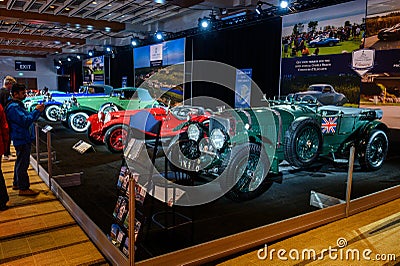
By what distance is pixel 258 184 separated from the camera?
13.4 feet

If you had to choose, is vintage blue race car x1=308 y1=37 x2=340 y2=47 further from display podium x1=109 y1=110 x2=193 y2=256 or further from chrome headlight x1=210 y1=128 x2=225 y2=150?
display podium x1=109 y1=110 x2=193 y2=256

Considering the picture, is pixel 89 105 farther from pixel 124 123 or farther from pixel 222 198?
pixel 222 198

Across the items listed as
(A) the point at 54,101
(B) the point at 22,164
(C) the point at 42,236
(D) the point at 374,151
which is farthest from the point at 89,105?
(D) the point at 374,151

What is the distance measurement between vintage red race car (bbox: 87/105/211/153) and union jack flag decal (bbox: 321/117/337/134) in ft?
7.45

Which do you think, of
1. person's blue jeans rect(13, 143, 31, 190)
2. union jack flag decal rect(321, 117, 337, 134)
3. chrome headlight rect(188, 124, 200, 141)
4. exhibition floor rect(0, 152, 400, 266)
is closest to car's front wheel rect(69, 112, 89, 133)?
person's blue jeans rect(13, 143, 31, 190)

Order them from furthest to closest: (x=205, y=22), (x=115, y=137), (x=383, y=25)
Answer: (x=205, y=22)
(x=115, y=137)
(x=383, y=25)

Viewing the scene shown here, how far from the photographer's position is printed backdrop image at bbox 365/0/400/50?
5.98 m

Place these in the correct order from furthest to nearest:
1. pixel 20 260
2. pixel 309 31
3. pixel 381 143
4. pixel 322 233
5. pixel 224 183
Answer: pixel 309 31 < pixel 381 143 < pixel 224 183 < pixel 322 233 < pixel 20 260

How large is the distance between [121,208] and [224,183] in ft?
5.35

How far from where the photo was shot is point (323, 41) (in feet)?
23.1

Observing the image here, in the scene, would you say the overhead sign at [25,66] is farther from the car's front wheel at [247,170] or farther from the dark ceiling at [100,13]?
the car's front wheel at [247,170]

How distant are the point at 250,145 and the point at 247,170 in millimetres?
301

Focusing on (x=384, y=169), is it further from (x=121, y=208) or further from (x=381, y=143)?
(x=121, y=208)

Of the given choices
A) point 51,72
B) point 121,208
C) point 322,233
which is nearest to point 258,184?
point 322,233
